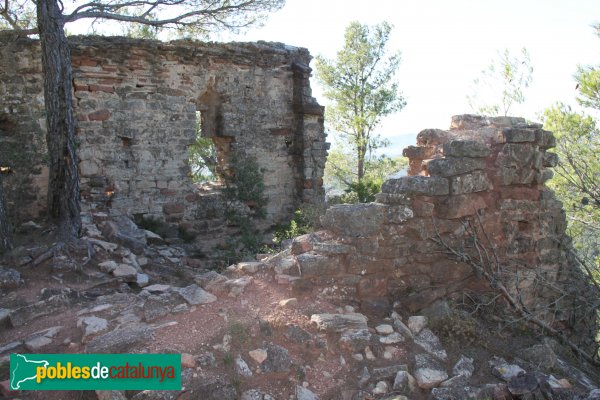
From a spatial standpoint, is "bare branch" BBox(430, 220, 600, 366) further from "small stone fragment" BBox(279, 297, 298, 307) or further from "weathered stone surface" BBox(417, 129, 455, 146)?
"small stone fragment" BBox(279, 297, 298, 307)

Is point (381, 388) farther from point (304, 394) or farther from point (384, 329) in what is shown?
point (384, 329)

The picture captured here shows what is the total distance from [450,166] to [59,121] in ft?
15.9

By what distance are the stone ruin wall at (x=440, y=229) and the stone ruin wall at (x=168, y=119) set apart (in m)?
4.86

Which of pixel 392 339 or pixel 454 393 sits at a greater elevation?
pixel 392 339

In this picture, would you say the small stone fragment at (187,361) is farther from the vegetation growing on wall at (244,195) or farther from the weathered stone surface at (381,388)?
the vegetation growing on wall at (244,195)

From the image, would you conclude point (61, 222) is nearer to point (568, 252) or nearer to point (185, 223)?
point (185, 223)

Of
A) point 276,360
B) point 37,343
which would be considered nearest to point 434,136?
point 276,360

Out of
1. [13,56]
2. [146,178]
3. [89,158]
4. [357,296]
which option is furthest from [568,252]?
[13,56]

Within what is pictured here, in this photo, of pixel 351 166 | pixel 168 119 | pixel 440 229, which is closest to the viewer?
pixel 440 229

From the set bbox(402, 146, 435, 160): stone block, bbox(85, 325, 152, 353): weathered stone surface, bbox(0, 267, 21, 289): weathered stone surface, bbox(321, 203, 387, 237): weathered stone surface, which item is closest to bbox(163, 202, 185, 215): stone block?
bbox(0, 267, 21, 289): weathered stone surface

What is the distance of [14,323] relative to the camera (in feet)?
14.2

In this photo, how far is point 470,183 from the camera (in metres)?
4.89

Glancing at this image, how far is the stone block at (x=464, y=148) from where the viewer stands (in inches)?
191

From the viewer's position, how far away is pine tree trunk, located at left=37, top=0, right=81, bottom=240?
6.16 metres
